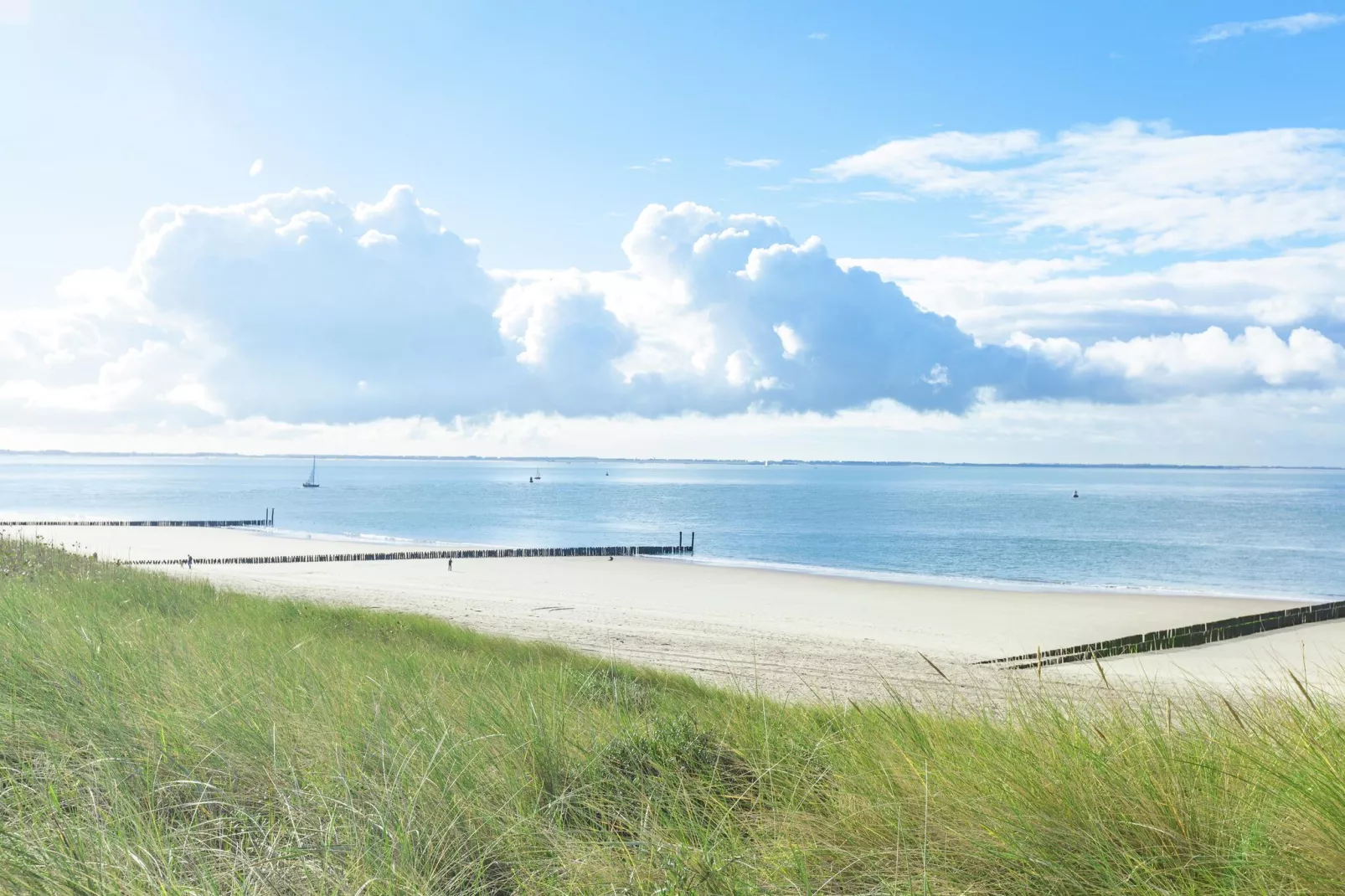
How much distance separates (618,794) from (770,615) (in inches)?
984

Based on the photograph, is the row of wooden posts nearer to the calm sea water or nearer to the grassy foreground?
the calm sea water

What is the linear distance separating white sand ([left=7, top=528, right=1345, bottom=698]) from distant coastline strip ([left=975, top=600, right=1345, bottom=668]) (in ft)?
1.45

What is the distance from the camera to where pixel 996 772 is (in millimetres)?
3559

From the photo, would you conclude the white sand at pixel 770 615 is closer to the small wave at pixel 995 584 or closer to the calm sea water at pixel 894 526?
the small wave at pixel 995 584

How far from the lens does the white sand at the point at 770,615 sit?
54.6 feet

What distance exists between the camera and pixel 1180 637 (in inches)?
842

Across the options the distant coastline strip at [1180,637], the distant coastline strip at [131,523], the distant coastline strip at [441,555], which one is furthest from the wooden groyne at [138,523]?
the distant coastline strip at [1180,637]

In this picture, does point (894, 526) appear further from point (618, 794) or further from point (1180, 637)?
point (618, 794)

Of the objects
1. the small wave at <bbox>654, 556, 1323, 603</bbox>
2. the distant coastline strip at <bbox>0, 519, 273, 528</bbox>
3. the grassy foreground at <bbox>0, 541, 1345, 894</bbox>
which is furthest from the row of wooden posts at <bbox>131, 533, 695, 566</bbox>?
the grassy foreground at <bbox>0, 541, 1345, 894</bbox>

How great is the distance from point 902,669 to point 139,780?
14084 mm

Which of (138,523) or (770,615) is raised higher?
(770,615)

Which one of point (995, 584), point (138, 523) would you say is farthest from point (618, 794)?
point (138, 523)

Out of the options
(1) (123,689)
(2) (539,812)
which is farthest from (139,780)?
(2) (539,812)

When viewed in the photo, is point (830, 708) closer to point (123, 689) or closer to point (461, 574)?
point (123, 689)
